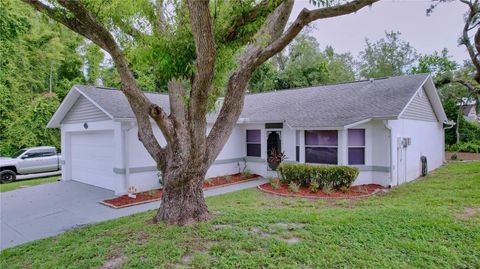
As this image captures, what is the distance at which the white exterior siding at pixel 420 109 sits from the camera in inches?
468

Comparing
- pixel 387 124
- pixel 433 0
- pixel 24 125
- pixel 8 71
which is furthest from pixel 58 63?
pixel 433 0

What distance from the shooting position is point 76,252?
4594 millimetres

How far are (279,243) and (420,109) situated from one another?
12.0m

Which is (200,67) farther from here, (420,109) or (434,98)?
(434,98)

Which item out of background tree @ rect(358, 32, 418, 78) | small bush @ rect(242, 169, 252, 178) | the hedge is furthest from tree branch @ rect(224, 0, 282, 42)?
background tree @ rect(358, 32, 418, 78)

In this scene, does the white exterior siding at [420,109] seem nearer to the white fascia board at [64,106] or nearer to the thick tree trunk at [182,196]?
the thick tree trunk at [182,196]

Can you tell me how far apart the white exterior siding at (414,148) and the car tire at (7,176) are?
59.1 feet

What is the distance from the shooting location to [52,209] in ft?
28.0

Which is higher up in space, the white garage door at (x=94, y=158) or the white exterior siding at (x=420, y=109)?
the white exterior siding at (x=420, y=109)

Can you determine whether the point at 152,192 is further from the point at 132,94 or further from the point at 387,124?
the point at 387,124

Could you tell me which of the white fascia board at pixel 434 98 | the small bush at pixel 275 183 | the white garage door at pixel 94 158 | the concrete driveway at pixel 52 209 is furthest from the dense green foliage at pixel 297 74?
the concrete driveway at pixel 52 209

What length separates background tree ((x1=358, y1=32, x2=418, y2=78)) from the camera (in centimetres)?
3462

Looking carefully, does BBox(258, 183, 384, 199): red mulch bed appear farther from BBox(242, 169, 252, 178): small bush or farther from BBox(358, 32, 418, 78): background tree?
BBox(358, 32, 418, 78): background tree

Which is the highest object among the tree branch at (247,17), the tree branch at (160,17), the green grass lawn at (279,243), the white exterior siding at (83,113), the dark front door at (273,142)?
the tree branch at (160,17)
